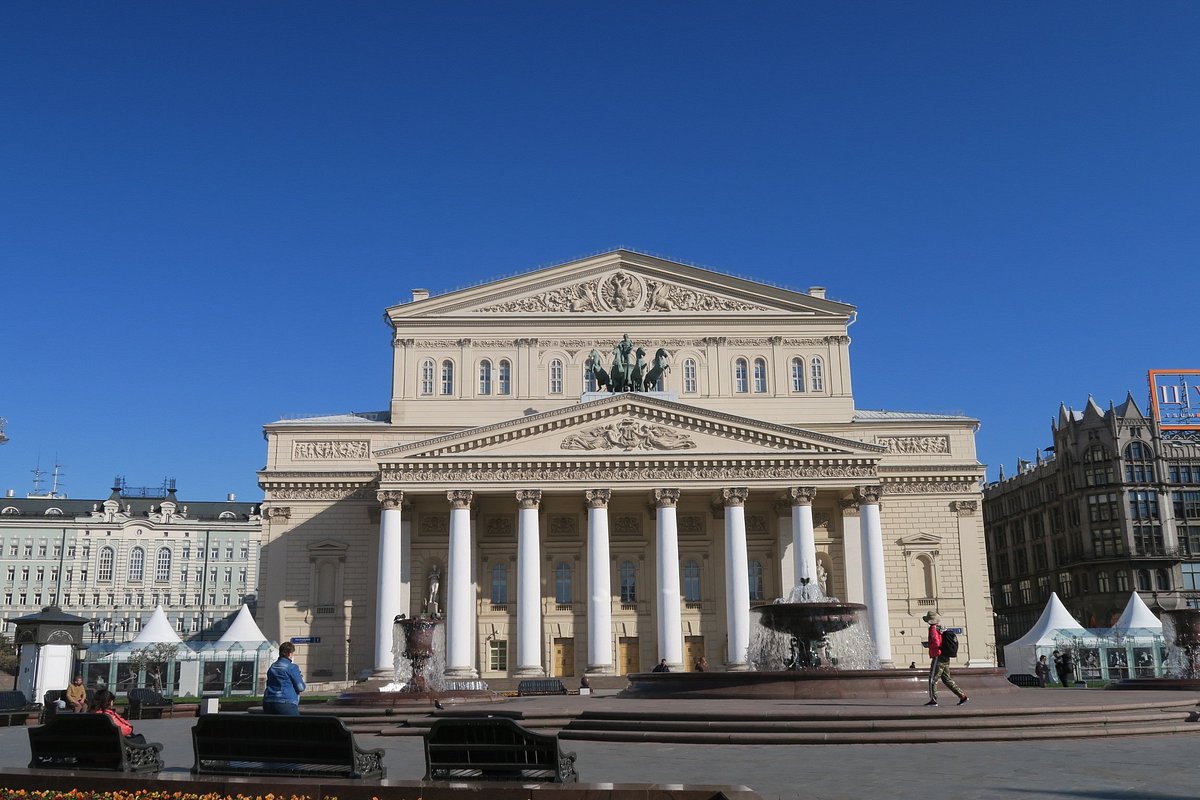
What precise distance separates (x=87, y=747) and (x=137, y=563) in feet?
341

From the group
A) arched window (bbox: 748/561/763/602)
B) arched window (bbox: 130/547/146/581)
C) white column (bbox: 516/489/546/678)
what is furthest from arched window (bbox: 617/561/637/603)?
arched window (bbox: 130/547/146/581)

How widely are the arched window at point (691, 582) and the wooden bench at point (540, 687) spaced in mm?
12186

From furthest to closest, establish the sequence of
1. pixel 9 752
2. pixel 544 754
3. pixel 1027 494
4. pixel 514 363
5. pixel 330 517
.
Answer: pixel 1027 494 < pixel 514 363 < pixel 330 517 < pixel 9 752 < pixel 544 754

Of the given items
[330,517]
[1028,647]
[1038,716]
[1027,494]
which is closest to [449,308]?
[330,517]

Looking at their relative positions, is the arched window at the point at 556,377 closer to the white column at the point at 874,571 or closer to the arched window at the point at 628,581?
the arched window at the point at 628,581

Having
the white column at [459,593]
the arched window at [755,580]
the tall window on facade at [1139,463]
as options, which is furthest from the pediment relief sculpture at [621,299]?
the tall window on facade at [1139,463]

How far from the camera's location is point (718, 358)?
55.5 meters

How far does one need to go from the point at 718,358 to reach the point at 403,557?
18.6 metres

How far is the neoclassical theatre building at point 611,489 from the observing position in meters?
46.7

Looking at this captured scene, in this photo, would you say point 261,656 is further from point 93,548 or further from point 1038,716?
point 93,548

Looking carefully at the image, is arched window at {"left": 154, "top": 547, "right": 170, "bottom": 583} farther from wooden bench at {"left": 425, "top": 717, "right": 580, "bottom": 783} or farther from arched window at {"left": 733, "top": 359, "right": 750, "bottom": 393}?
wooden bench at {"left": 425, "top": 717, "right": 580, "bottom": 783}

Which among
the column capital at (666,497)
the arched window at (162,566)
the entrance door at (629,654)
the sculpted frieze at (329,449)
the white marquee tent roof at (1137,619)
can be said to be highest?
the sculpted frieze at (329,449)

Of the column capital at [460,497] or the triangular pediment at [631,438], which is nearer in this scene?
the column capital at [460,497]

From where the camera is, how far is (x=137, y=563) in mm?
107500
